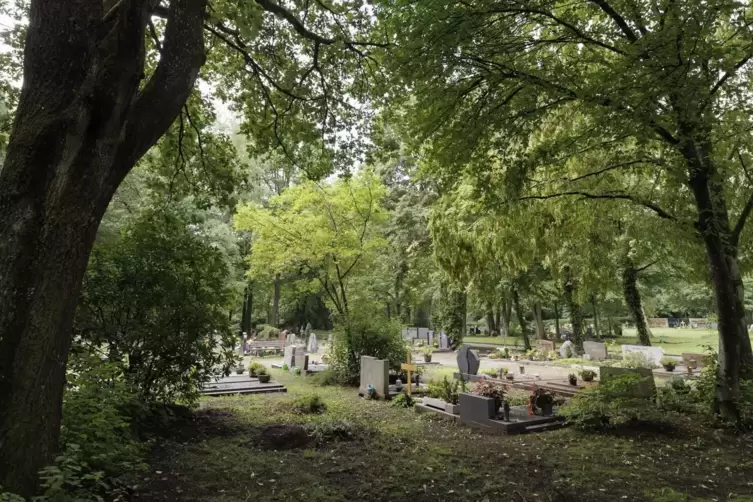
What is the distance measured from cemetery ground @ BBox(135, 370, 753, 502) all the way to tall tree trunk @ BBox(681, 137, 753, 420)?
2.60ft

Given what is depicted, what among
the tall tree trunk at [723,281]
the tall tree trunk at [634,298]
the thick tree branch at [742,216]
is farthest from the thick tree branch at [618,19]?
the tall tree trunk at [634,298]

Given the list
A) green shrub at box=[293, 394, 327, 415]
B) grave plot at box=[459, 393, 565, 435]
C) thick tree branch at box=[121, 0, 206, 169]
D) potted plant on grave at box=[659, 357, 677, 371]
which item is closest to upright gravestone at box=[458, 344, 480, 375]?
grave plot at box=[459, 393, 565, 435]

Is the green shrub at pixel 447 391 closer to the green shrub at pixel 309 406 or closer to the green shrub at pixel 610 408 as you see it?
the green shrub at pixel 610 408

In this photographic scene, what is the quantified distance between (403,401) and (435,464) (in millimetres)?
4891

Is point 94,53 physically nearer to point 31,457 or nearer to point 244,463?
point 31,457

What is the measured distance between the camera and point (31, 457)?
3.04m

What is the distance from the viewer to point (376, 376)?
38.9ft

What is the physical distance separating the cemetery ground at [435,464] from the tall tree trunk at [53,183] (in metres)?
1.61

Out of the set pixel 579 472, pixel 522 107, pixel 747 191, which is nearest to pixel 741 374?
pixel 747 191

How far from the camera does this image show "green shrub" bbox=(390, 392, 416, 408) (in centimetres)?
1044

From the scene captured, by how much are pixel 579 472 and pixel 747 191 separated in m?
6.54

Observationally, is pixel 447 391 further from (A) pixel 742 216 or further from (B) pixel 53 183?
(B) pixel 53 183

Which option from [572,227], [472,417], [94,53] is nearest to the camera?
[94,53]

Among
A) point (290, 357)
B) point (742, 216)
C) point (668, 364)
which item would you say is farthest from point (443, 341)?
point (742, 216)
